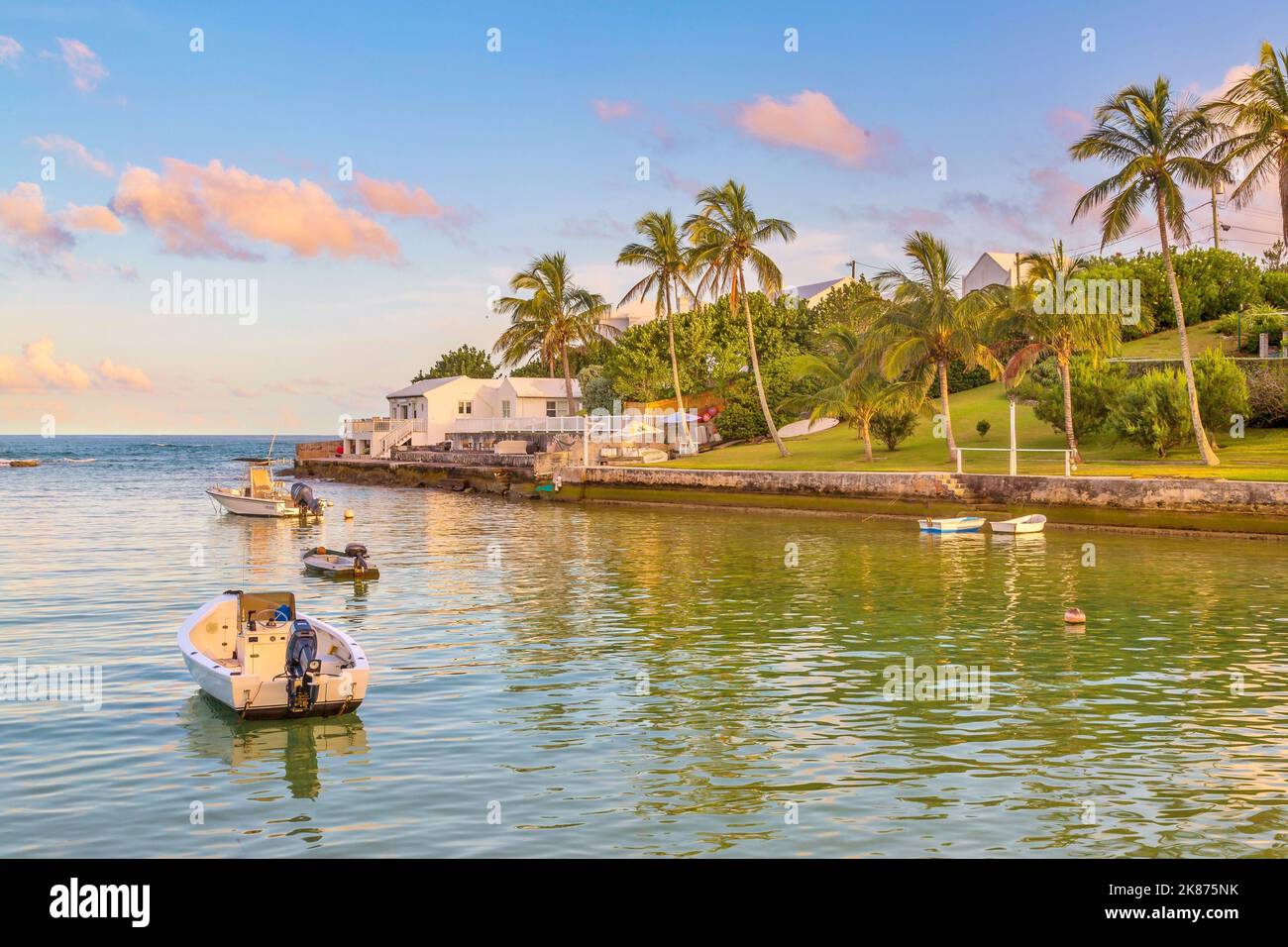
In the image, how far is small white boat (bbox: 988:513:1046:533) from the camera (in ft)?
147

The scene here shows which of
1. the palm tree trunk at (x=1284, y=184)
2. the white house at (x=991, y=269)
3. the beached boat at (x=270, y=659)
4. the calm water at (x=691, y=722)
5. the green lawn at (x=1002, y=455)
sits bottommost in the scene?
the calm water at (x=691, y=722)

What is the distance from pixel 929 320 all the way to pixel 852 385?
7.33 metres

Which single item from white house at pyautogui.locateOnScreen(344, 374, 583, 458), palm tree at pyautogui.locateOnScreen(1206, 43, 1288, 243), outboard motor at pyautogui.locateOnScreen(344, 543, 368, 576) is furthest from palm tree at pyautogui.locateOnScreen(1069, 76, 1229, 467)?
white house at pyautogui.locateOnScreen(344, 374, 583, 458)

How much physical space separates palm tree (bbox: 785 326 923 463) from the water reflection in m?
45.5

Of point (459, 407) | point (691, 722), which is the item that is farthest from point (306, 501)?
point (459, 407)

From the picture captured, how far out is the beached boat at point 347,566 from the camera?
34531 mm

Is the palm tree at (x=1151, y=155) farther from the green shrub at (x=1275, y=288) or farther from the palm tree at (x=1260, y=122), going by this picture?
the green shrub at (x=1275, y=288)

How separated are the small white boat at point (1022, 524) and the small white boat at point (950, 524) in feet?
4.60

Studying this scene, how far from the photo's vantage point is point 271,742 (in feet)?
54.4

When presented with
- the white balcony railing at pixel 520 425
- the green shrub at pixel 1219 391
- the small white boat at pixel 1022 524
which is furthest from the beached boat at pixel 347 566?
the white balcony railing at pixel 520 425

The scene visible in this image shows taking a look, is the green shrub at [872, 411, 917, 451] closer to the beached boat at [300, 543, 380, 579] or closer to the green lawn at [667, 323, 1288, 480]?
the green lawn at [667, 323, 1288, 480]
